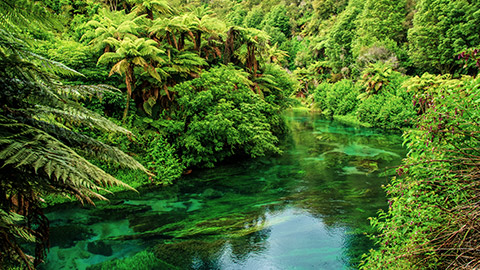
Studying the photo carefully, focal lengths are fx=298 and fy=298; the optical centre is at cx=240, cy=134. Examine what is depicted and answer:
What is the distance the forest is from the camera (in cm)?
206

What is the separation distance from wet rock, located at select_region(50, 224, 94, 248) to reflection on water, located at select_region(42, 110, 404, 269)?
0.06 ft

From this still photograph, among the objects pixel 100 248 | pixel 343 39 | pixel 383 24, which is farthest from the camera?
pixel 343 39

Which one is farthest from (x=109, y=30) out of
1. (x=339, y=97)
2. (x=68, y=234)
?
(x=339, y=97)

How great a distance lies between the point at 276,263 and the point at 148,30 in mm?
8960

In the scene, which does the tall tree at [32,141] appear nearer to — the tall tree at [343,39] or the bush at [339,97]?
the bush at [339,97]

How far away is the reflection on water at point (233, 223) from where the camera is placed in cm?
545

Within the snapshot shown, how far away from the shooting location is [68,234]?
6285mm

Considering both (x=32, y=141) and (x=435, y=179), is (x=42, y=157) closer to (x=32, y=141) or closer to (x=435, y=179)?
(x=32, y=141)

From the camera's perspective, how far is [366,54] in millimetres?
25562

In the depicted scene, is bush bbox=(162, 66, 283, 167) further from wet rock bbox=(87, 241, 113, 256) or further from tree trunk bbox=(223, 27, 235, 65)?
wet rock bbox=(87, 241, 113, 256)

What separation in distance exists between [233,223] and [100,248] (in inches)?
109

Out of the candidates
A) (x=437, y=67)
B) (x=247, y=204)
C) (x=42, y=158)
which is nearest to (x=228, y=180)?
(x=247, y=204)

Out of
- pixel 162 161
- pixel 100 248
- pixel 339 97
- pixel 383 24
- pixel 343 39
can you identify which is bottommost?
pixel 339 97

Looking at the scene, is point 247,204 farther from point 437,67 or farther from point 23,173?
point 437,67
